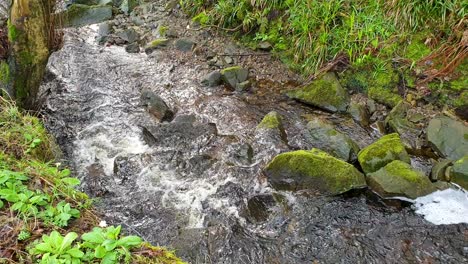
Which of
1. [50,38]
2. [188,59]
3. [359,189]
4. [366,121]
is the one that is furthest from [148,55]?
[359,189]

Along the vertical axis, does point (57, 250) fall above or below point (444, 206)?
above

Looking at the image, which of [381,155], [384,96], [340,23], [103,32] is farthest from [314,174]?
[103,32]

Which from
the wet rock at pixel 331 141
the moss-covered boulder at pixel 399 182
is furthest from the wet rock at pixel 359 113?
the moss-covered boulder at pixel 399 182

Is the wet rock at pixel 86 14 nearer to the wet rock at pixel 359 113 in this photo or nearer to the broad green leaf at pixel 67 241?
the wet rock at pixel 359 113

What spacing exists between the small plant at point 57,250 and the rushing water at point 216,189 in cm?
166

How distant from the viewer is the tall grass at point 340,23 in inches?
207

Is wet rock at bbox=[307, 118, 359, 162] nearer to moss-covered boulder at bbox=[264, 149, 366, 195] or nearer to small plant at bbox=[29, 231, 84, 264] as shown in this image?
moss-covered boulder at bbox=[264, 149, 366, 195]

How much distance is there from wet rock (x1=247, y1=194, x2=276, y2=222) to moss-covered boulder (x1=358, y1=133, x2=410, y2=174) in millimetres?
1177

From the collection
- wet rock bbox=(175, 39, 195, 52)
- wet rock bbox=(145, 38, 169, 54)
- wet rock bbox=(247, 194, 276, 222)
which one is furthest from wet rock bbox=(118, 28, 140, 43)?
wet rock bbox=(247, 194, 276, 222)

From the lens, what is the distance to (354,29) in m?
5.65

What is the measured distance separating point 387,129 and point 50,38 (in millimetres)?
4553

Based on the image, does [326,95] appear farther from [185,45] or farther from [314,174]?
[185,45]

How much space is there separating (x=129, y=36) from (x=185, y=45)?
150cm

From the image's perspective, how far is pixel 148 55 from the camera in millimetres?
7508
